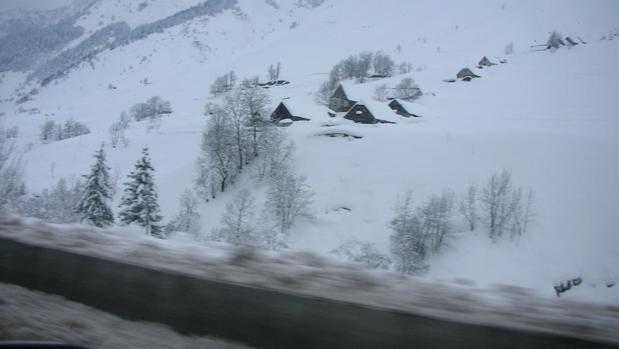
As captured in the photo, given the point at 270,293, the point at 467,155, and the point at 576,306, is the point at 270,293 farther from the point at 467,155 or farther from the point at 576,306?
the point at 467,155

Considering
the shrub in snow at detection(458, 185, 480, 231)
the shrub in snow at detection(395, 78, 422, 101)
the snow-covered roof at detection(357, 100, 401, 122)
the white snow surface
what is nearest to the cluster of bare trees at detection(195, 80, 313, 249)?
the shrub in snow at detection(458, 185, 480, 231)

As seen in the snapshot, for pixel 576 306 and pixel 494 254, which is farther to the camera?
pixel 494 254

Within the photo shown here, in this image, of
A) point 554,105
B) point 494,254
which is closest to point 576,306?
point 494,254

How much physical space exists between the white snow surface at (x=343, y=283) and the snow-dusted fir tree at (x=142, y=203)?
2572 cm

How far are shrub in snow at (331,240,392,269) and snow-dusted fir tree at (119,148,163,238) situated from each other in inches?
535

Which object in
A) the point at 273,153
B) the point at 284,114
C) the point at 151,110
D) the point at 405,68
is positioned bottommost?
the point at 273,153

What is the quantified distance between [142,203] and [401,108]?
42.5 meters

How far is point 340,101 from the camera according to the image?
66.8 m

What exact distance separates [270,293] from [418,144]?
43.0 m

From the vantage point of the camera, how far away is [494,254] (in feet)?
97.2

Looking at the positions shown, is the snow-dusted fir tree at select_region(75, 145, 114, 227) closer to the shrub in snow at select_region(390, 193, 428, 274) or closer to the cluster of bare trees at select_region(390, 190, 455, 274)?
the shrub in snow at select_region(390, 193, 428, 274)

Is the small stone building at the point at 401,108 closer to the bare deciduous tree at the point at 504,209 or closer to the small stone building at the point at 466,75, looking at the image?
the bare deciduous tree at the point at 504,209

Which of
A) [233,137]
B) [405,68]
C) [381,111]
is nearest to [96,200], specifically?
[233,137]

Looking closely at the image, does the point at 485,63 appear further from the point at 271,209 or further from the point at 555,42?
the point at 271,209
